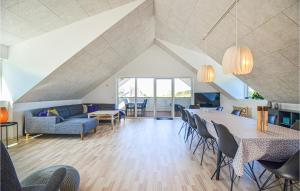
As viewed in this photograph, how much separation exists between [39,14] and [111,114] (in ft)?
12.6

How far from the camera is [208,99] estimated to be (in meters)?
9.20

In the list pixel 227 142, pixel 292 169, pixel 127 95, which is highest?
pixel 127 95

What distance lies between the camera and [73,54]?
4750 millimetres

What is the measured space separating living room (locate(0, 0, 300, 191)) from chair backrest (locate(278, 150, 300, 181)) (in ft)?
0.16

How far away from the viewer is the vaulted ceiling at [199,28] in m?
2.97

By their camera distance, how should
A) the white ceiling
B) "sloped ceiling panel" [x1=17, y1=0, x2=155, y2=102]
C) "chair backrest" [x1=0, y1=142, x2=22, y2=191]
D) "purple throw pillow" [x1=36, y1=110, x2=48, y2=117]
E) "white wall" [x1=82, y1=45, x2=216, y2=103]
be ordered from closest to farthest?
"chair backrest" [x1=0, y1=142, x2=22, y2=191] < the white ceiling < "sloped ceiling panel" [x1=17, y1=0, x2=155, y2=102] < "purple throw pillow" [x1=36, y1=110, x2=48, y2=117] < "white wall" [x1=82, y1=45, x2=216, y2=103]

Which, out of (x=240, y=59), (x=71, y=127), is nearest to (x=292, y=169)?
(x=240, y=59)

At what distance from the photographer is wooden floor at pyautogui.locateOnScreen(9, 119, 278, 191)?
2713 mm

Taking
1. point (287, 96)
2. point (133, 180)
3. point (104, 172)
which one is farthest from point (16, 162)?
point (287, 96)

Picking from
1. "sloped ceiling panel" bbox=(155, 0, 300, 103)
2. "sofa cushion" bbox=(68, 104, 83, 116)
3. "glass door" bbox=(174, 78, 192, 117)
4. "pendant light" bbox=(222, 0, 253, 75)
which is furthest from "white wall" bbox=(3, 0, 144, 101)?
"glass door" bbox=(174, 78, 192, 117)

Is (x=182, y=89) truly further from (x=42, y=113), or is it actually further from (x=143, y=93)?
(x=42, y=113)

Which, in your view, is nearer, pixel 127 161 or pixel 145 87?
pixel 127 161

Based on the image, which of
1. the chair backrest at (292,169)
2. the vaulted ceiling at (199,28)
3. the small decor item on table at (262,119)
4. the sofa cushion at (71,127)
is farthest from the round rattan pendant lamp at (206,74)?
the sofa cushion at (71,127)

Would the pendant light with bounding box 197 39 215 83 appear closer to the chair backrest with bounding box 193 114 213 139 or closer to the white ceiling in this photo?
the chair backrest with bounding box 193 114 213 139
